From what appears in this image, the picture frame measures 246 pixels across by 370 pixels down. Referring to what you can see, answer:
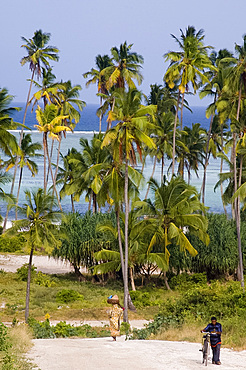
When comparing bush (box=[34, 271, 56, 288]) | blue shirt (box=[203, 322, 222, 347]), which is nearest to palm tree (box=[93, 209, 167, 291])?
bush (box=[34, 271, 56, 288])

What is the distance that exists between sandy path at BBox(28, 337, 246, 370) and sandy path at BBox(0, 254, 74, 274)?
1016 inches

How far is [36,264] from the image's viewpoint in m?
47.0

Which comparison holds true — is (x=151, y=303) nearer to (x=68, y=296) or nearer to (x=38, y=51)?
(x=68, y=296)

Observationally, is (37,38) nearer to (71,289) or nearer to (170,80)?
(170,80)

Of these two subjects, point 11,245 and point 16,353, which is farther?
point 11,245

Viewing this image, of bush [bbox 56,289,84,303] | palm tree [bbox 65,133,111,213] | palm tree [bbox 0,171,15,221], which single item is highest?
palm tree [bbox 65,133,111,213]

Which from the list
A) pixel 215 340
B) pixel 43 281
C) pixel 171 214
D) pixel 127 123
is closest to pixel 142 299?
pixel 171 214

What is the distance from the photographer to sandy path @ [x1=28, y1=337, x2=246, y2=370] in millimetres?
13312

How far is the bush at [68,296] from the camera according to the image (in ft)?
105

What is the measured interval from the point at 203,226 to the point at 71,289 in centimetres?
941

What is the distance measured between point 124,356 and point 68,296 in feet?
60.0

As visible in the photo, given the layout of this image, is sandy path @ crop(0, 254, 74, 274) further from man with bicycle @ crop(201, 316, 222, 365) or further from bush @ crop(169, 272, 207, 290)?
man with bicycle @ crop(201, 316, 222, 365)

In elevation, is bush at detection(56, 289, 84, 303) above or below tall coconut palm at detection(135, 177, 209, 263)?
below

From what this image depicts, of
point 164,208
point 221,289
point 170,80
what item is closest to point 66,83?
point 170,80
